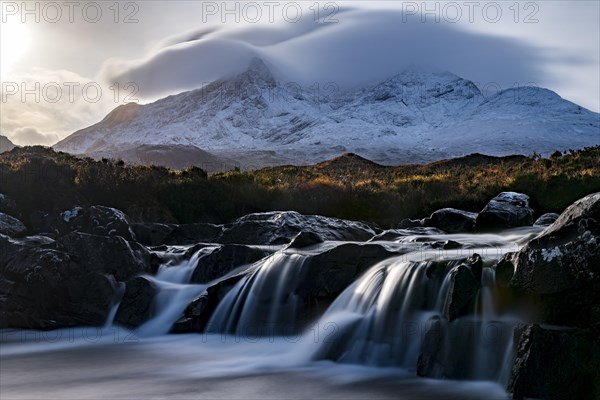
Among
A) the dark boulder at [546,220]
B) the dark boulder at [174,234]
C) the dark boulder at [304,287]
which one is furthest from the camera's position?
the dark boulder at [546,220]

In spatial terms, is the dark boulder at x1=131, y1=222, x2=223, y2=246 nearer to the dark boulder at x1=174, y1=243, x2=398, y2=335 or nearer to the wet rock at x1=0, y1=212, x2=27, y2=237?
the wet rock at x1=0, y1=212, x2=27, y2=237

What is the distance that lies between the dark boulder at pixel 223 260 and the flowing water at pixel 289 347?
80 centimetres

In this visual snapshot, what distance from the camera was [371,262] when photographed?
15.3 m

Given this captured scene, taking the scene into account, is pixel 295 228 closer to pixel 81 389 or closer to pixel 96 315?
pixel 96 315

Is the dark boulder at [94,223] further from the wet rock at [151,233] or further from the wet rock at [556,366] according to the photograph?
the wet rock at [556,366]

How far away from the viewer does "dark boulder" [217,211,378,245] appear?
21578 millimetres

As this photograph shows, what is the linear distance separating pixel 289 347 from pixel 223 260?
16.1 feet

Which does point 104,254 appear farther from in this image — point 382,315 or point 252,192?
point 252,192

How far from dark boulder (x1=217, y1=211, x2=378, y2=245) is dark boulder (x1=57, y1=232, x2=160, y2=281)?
144 inches

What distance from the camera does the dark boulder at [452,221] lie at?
75.3 feet

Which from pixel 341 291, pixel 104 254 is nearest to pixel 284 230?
pixel 104 254

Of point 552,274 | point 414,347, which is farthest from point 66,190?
point 552,274

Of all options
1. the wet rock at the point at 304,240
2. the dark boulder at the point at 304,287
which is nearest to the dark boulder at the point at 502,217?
the wet rock at the point at 304,240

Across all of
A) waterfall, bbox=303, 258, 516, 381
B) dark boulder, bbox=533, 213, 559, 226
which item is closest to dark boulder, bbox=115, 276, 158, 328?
waterfall, bbox=303, 258, 516, 381
